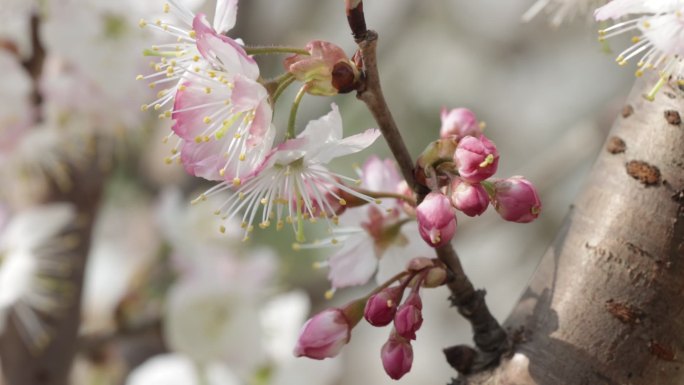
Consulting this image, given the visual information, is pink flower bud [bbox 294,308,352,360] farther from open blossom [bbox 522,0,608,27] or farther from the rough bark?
the rough bark

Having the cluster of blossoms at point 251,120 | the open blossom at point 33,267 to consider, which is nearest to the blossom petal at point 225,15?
the cluster of blossoms at point 251,120

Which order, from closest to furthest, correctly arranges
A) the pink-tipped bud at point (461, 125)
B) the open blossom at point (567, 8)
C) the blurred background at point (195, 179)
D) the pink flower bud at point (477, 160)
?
the pink flower bud at point (477, 160) < the pink-tipped bud at point (461, 125) < the open blossom at point (567, 8) < the blurred background at point (195, 179)

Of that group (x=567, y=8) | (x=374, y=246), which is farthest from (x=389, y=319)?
(x=567, y=8)

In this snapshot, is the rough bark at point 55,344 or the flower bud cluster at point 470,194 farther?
the rough bark at point 55,344

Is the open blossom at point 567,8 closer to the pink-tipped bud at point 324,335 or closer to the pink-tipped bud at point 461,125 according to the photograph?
the pink-tipped bud at point 461,125

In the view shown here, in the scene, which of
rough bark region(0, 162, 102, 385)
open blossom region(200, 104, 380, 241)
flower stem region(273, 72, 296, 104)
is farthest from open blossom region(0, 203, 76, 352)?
flower stem region(273, 72, 296, 104)

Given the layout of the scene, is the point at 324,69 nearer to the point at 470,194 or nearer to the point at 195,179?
the point at 470,194

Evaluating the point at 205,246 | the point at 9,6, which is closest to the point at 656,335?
the point at 9,6
